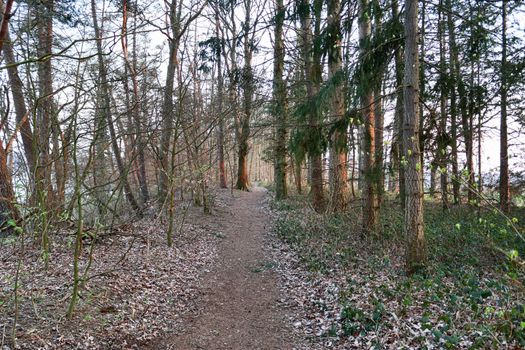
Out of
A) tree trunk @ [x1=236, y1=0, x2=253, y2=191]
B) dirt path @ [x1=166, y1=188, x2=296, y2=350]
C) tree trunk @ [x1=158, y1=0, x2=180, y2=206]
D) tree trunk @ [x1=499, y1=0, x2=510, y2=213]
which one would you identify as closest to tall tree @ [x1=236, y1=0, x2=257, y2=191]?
tree trunk @ [x1=236, y1=0, x2=253, y2=191]

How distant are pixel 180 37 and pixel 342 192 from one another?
7.09m

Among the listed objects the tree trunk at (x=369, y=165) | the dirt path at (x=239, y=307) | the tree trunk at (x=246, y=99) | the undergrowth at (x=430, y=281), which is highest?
the tree trunk at (x=246, y=99)

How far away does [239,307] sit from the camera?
6027 mm

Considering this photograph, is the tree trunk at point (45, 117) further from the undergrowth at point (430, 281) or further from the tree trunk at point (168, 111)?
the undergrowth at point (430, 281)

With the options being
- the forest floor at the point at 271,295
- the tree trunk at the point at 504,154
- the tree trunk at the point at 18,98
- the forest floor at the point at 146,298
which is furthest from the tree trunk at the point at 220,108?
the tree trunk at the point at 504,154

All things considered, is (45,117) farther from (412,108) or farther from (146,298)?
(412,108)

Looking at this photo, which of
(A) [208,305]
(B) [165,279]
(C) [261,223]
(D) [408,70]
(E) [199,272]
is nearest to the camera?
(D) [408,70]

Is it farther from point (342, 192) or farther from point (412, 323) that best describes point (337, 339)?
point (342, 192)

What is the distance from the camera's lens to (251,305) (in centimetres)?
612

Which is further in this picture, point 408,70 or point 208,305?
point 208,305

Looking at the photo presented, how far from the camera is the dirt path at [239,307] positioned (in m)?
4.90

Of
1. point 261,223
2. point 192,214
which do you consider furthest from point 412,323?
point 192,214

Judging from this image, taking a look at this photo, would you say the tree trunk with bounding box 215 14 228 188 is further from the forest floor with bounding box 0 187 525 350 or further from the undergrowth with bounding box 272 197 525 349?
the undergrowth with bounding box 272 197 525 349

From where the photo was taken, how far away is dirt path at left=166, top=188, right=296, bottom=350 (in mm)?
4902
